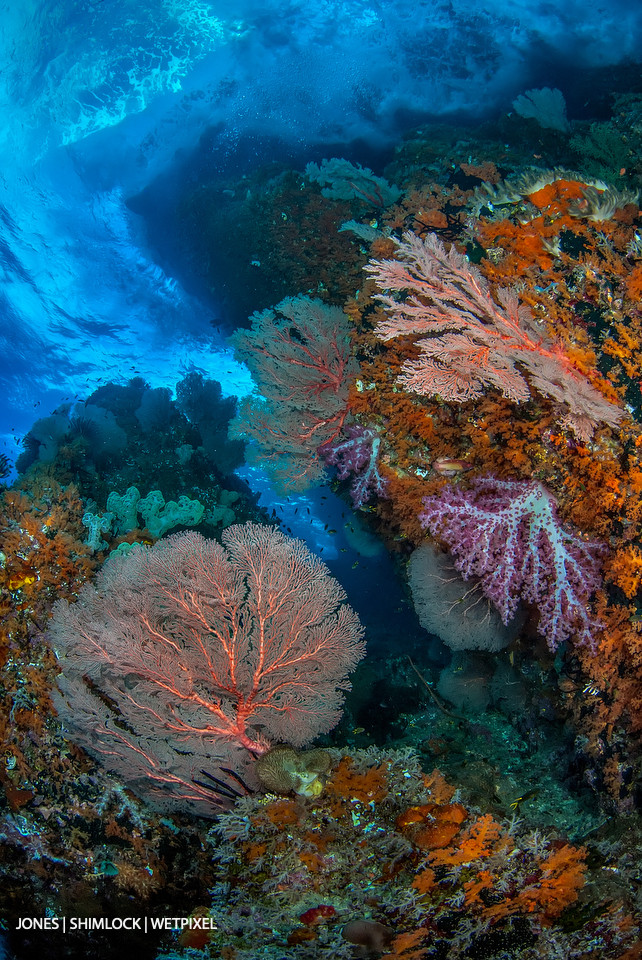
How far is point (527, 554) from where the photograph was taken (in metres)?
3.99

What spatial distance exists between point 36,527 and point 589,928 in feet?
22.0

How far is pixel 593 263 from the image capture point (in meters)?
4.18

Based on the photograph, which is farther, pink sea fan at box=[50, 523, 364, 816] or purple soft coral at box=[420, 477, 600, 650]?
purple soft coral at box=[420, 477, 600, 650]

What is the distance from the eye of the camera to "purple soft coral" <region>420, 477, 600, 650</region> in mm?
3828

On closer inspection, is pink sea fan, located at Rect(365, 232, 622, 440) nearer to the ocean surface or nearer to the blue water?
the ocean surface

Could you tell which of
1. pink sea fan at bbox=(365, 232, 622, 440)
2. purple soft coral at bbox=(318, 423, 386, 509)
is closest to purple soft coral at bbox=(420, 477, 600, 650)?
pink sea fan at bbox=(365, 232, 622, 440)

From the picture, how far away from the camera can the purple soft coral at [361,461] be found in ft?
17.8

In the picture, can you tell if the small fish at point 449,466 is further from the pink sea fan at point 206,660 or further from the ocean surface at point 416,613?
the pink sea fan at point 206,660

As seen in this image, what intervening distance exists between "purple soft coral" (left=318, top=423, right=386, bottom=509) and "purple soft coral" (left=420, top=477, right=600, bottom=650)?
1.29 meters

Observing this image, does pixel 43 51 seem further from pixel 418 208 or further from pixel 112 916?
pixel 112 916

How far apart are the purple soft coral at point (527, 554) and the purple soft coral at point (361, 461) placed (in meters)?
1.29

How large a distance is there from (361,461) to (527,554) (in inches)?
90.4

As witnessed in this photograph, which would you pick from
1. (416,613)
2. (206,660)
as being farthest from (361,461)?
(206,660)

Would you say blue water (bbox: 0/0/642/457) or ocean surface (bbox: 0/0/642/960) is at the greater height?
blue water (bbox: 0/0/642/457)
